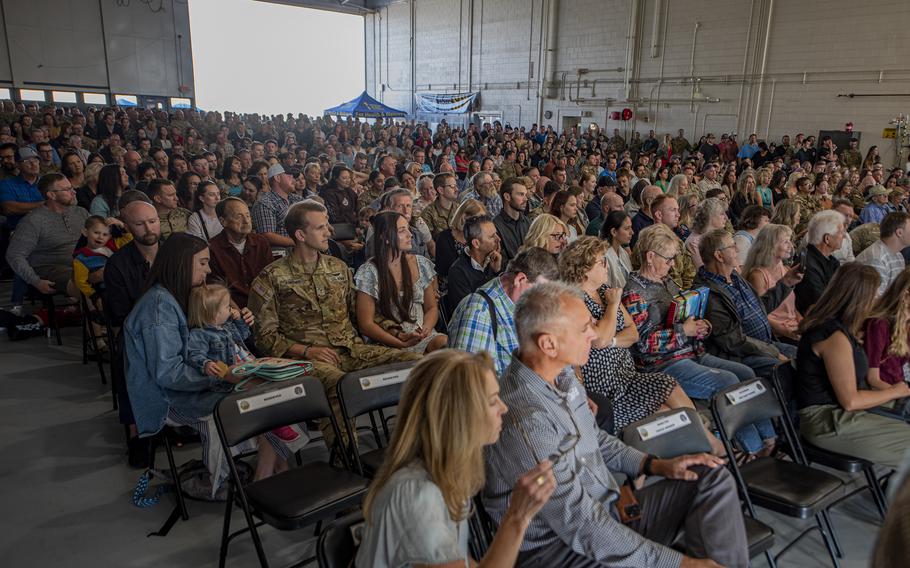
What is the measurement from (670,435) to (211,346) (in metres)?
2.24

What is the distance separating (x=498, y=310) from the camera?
2727mm

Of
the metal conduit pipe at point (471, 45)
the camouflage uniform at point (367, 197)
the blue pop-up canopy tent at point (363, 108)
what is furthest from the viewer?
the metal conduit pipe at point (471, 45)

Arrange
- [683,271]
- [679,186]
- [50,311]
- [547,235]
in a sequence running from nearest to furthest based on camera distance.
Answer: [547,235]
[683,271]
[50,311]
[679,186]

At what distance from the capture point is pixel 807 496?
7.35 feet

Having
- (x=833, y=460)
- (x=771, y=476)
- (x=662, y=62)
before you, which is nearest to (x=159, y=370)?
(x=771, y=476)

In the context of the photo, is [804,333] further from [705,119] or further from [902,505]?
[705,119]

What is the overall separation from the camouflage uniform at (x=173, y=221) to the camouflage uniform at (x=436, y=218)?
228 centimetres

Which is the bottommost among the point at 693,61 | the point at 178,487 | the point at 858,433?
the point at 178,487

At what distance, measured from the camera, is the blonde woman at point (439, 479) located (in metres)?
1.40

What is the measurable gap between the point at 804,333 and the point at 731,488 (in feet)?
4.25

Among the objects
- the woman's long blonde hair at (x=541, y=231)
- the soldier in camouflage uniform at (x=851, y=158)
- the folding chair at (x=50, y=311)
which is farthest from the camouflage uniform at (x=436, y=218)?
the soldier in camouflage uniform at (x=851, y=158)

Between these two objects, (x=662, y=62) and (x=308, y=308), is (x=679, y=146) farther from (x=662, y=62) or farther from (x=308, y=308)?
(x=308, y=308)

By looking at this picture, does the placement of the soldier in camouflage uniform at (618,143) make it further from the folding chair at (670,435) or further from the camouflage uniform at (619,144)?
the folding chair at (670,435)

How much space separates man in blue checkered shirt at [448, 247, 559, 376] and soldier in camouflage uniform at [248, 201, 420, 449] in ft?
2.00
